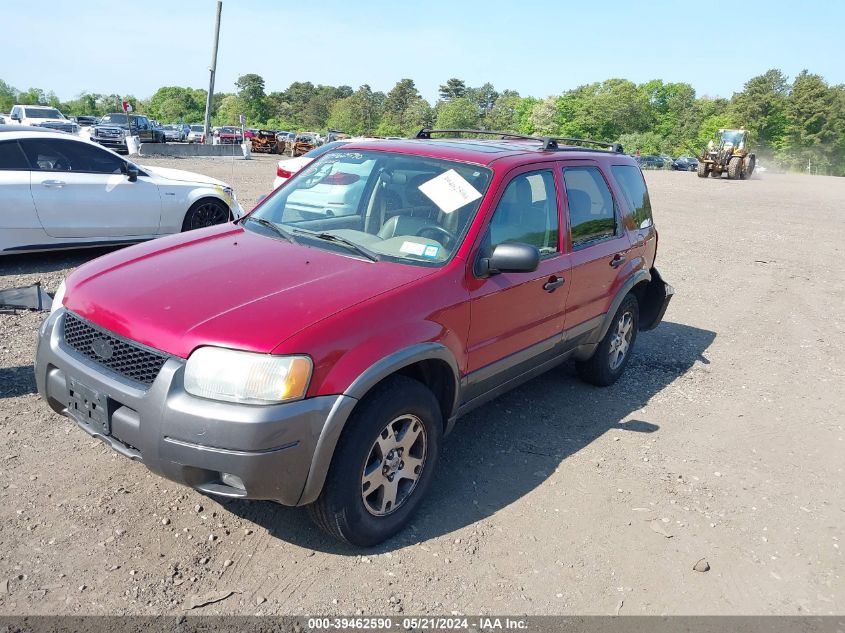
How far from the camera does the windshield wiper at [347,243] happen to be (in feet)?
11.2

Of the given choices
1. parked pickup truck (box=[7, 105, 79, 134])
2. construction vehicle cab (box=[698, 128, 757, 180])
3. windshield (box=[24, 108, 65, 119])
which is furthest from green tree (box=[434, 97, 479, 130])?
parked pickup truck (box=[7, 105, 79, 134])

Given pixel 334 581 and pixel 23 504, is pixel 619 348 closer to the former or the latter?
pixel 334 581

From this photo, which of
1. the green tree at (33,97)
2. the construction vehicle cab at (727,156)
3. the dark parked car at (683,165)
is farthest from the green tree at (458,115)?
the green tree at (33,97)

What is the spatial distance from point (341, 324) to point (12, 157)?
6.26 metres

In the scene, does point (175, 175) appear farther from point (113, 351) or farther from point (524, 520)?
point (524, 520)

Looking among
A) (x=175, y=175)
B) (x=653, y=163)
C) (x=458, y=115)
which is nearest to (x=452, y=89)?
(x=458, y=115)

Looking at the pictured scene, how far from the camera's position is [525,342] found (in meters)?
3.98

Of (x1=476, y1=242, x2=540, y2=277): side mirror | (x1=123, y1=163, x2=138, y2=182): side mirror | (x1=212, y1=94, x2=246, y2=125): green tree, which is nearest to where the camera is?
(x1=476, y1=242, x2=540, y2=277): side mirror

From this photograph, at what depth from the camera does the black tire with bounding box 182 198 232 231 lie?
8.37 metres

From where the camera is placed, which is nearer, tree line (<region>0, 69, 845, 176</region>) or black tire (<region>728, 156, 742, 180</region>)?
black tire (<region>728, 156, 742, 180</region>)

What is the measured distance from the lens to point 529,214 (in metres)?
4.00

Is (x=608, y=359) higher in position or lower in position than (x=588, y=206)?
lower

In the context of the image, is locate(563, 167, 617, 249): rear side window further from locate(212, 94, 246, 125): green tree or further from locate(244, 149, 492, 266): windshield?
locate(212, 94, 246, 125): green tree

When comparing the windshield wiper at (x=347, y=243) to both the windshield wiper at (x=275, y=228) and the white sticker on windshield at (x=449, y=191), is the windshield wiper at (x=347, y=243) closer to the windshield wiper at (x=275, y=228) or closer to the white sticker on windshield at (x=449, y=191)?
the windshield wiper at (x=275, y=228)
